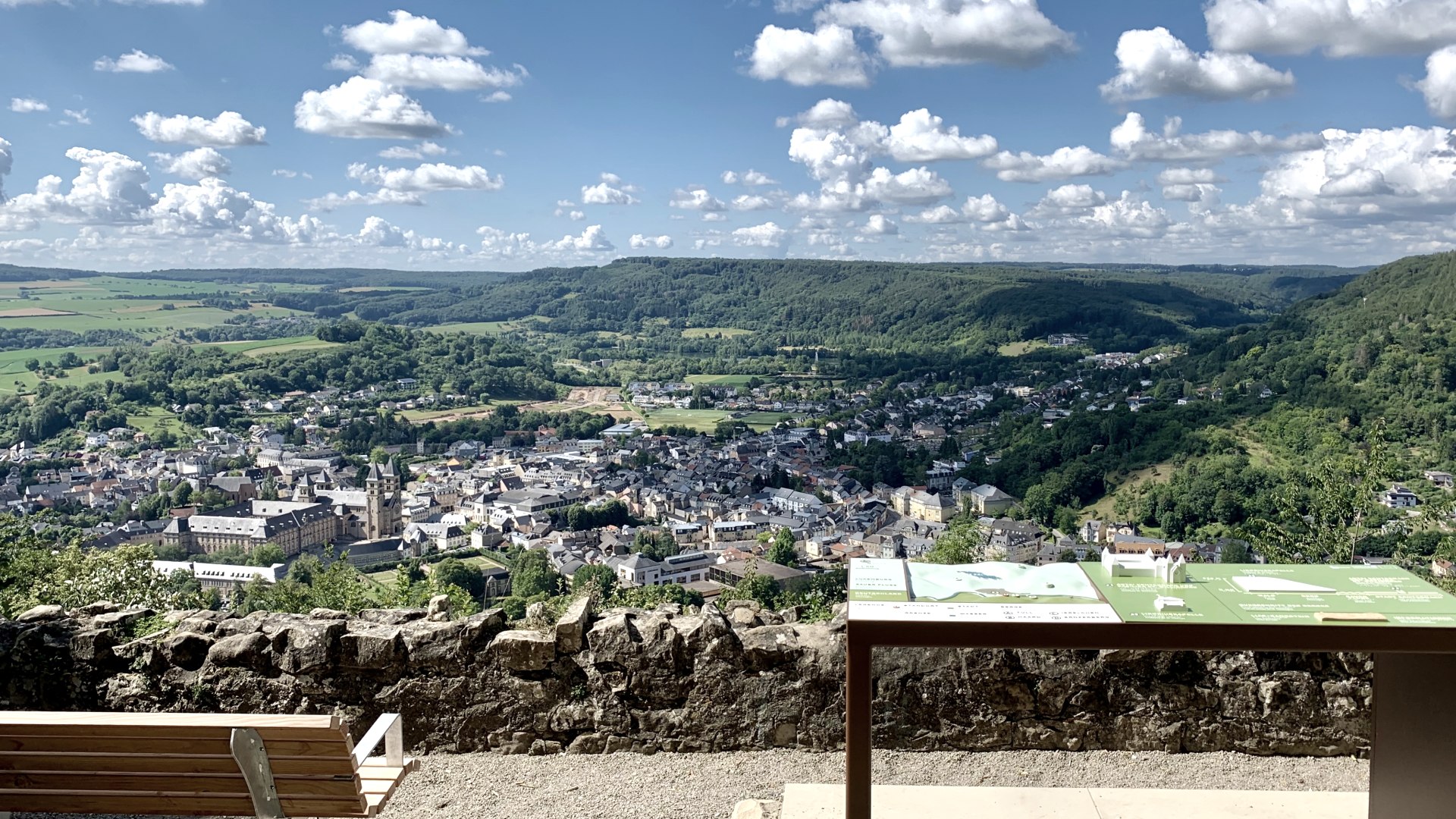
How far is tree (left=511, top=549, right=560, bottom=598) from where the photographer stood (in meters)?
10.6

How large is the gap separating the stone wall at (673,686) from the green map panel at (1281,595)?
3.74 ft

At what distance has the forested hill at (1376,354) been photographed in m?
17.8

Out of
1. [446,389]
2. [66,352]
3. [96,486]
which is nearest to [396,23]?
[446,389]

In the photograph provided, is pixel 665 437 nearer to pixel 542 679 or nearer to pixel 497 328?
pixel 497 328

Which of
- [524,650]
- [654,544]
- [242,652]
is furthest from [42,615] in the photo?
[654,544]

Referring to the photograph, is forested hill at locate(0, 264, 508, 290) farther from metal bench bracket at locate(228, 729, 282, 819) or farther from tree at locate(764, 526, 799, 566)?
metal bench bracket at locate(228, 729, 282, 819)

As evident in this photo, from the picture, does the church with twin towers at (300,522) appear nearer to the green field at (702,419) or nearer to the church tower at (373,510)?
the church tower at (373,510)

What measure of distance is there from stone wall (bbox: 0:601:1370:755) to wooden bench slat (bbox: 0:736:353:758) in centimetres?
153

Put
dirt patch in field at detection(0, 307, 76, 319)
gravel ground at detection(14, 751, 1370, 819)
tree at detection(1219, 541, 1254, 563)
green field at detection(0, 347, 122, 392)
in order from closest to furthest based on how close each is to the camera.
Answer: gravel ground at detection(14, 751, 1370, 819)
tree at detection(1219, 541, 1254, 563)
green field at detection(0, 347, 122, 392)
dirt patch in field at detection(0, 307, 76, 319)

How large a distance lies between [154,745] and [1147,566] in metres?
2.60

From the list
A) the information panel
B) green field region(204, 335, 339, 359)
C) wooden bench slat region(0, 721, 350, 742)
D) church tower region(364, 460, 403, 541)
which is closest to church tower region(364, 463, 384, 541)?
church tower region(364, 460, 403, 541)

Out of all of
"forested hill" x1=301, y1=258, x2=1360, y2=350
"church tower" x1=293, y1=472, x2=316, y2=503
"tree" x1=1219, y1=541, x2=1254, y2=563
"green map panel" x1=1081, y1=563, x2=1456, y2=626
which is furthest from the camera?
"forested hill" x1=301, y1=258, x2=1360, y2=350

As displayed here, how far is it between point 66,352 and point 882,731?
4347cm

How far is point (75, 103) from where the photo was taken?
4522cm
